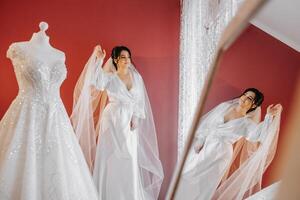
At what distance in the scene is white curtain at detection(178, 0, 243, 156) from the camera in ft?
8.95

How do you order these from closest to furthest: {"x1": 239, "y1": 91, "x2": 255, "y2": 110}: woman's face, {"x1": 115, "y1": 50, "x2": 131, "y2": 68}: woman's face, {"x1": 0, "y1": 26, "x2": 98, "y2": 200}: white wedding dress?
{"x1": 0, "y1": 26, "x2": 98, "y2": 200}: white wedding dress < {"x1": 239, "y1": 91, "x2": 255, "y2": 110}: woman's face < {"x1": 115, "y1": 50, "x2": 131, "y2": 68}: woman's face

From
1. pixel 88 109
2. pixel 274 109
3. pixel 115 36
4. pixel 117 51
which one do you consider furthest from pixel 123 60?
pixel 274 109

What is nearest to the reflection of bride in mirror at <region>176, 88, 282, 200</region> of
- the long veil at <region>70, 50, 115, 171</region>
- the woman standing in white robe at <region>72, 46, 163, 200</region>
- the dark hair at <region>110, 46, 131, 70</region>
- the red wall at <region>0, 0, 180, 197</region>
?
the woman standing in white robe at <region>72, 46, 163, 200</region>

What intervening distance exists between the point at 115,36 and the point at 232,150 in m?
1.14

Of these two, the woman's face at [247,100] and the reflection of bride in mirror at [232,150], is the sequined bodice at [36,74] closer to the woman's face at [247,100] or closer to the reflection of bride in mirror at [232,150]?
the reflection of bride in mirror at [232,150]

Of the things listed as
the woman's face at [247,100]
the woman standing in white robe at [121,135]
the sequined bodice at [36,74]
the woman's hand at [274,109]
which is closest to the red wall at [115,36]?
the woman standing in white robe at [121,135]

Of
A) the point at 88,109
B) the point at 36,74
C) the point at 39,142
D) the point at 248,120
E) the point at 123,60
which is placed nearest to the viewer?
the point at 39,142

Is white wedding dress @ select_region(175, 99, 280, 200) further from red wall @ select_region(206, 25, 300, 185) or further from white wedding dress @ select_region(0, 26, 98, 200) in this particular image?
white wedding dress @ select_region(0, 26, 98, 200)

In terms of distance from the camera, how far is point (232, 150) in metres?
2.50

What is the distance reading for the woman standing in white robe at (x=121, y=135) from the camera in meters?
2.71

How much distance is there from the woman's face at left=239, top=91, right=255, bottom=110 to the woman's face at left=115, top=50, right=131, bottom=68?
773mm

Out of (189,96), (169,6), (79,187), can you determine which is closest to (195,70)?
(189,96)

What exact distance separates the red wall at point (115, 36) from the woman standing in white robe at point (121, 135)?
0.15m

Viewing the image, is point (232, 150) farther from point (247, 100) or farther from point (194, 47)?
point (194, 47)
